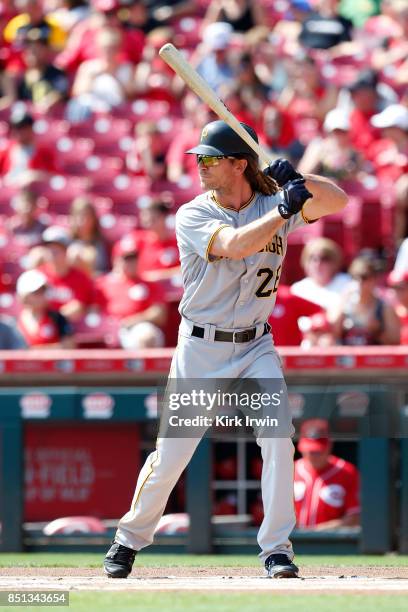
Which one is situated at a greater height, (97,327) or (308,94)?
(308,94)

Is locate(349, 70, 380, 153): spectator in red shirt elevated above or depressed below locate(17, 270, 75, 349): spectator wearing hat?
above

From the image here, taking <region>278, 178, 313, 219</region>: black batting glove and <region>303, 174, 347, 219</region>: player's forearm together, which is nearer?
<region>278, 178, 313, 219</region>: black batting glove

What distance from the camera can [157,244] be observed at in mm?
9234

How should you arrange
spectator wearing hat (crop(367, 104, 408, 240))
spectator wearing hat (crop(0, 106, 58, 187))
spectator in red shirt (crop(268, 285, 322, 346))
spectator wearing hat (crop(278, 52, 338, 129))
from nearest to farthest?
spectator in red shirt (crop(268, 285, 322, 346))
spectator wearing hat (crop(367, 104, 408, 240))
spectator wearing hat (crop(278, 52, 338, 129))
spectator wearing hat (crop(0, 106, 58, 187))

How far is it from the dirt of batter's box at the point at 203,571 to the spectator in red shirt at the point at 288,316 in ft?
7.09

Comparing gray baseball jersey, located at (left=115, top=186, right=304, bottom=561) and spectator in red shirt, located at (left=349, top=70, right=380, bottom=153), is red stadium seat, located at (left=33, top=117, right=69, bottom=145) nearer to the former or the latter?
spectator in red shirt, located at (left=349, top=70, right=380, bottom=153)

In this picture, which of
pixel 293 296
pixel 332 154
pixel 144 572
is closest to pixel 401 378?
pixel 293 296

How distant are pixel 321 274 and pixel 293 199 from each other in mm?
3600

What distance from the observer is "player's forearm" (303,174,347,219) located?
482cm

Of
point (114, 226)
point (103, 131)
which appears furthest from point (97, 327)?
point (103, 131)

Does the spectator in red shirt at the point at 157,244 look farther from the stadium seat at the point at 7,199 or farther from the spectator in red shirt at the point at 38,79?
the spectator in red shirt at the point at 38,79

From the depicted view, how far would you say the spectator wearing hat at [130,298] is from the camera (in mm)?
8086

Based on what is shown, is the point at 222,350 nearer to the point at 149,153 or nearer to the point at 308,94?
the point at 149,153

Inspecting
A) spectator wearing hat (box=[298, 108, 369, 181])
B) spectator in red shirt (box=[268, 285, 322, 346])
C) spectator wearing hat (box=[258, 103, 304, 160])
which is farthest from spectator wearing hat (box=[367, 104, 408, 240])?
spectator in red shirt (box=[268, 285, 322, 346])
